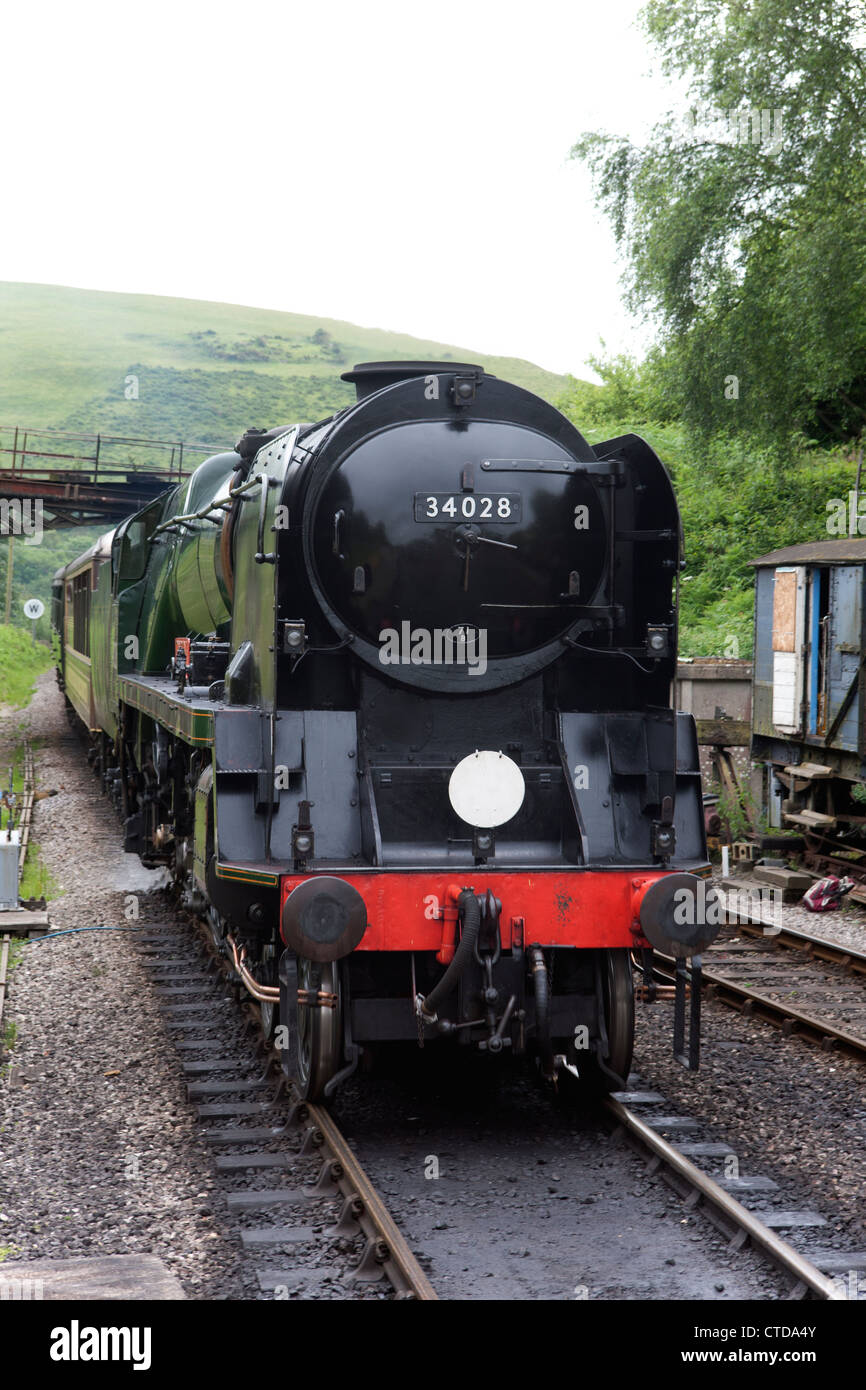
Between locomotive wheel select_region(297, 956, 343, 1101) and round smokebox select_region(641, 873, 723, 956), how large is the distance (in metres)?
1.32

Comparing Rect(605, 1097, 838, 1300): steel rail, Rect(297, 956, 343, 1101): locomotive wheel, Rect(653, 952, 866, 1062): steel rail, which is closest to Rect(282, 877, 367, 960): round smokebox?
Rect(297, 956, 343, 1101): locomotive wheel

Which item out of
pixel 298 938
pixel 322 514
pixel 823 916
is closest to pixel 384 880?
pixel 298 938

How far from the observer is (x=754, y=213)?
18844 mm

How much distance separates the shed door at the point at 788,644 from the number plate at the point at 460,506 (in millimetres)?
7281

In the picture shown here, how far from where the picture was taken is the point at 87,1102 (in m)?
6.34

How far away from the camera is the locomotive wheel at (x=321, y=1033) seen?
5.68 meters

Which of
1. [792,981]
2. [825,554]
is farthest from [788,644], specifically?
[792,981]

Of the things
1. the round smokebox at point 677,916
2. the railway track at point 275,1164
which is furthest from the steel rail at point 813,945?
the railway track at point 275,1164

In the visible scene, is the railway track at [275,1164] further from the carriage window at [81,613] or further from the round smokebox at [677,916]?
the carriage window at [81,613]

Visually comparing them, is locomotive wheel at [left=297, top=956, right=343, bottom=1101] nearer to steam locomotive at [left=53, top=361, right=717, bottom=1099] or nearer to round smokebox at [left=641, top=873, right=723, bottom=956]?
steam locomotive at [left=53, top=361, right=717, bottom=1099]

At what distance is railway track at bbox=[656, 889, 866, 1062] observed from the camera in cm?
761

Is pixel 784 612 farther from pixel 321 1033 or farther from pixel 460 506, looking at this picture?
pixel 321 1033

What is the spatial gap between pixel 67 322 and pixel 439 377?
137 m

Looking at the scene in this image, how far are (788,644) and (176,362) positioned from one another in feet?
343
